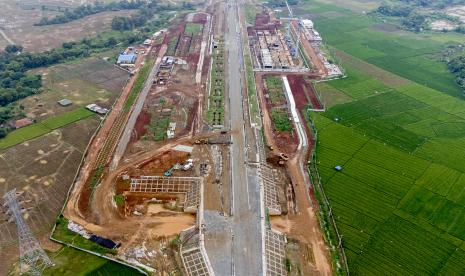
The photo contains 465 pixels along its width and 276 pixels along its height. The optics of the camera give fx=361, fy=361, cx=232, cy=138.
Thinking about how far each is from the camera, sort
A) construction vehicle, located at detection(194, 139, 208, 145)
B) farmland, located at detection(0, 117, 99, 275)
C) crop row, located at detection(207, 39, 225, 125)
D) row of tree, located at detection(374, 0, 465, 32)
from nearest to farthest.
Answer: farmland, located at detection(0, 117, 99, 275) → construction vehicle, located at detection(194, 139, 208, 145) → crop row, located at detection(207, 39, 225, 125) → row of tree, located at detection(374, 0, 465, 32)

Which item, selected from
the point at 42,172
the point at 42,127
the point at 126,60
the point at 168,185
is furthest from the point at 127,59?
the point at 168,185

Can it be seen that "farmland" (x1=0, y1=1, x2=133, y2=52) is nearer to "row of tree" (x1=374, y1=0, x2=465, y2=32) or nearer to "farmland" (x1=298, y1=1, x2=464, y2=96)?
"farmland" (x1=298, y1=1, x2=464, y2=96)

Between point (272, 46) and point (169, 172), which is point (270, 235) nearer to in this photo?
point (169, 172)

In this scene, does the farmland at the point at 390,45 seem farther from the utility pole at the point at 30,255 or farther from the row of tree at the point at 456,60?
the utility pole at the point at 30,255

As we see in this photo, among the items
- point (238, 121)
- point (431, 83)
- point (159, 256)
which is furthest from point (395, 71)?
point (159, 256)

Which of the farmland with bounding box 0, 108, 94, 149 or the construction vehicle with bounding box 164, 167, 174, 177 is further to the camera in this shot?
the farmland with bounding box 0, 108, 94, 149

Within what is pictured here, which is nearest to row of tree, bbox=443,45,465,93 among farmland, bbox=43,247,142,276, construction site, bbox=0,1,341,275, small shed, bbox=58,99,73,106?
construction site, bbox=0,1,341,275

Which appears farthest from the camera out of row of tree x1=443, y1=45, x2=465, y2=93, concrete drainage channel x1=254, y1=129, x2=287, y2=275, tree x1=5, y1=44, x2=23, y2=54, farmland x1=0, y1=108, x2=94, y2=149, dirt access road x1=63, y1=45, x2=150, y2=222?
tree x1=5, y1=44, x2=23, y2=54

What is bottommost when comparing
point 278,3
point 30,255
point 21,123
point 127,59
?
point 30,255
